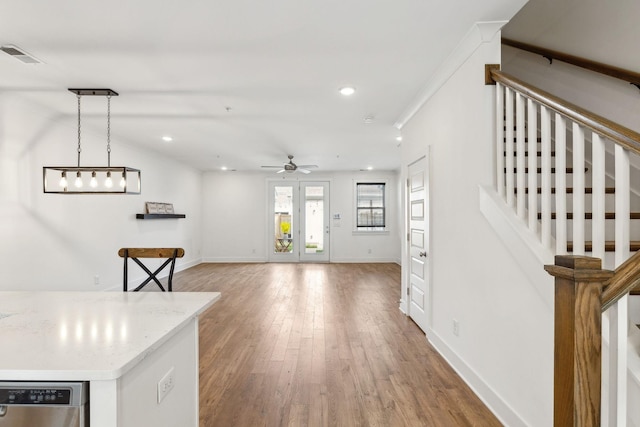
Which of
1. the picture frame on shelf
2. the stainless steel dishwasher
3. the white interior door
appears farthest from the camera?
the picture frame on shelf

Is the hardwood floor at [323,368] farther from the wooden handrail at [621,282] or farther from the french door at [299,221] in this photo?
the french door at [299,221]

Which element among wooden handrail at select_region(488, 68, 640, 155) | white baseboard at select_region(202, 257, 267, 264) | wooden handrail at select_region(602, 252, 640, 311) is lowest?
white baseboard at select_region(202, 257, 267, 264)

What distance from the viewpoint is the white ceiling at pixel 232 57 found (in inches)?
84.6

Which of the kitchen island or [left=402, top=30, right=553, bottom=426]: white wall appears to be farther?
[left=402, top=30, right=553, bottom=426]: white wall

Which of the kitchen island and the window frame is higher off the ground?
the window frame

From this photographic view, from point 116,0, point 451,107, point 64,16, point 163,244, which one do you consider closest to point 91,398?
point 116,0

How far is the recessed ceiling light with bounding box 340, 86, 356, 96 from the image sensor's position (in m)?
3.41

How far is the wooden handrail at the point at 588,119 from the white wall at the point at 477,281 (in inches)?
16.0

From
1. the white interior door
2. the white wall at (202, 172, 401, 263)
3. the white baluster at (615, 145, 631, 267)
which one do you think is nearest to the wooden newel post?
the white baluster at (615, 145, 631, 267)

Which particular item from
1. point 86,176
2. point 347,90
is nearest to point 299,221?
point 86,176

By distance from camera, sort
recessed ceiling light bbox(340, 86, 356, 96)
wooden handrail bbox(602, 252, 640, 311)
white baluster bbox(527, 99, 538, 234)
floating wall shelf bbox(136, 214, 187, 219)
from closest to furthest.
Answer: wooden handrail bbox(602, 252, 640, 311) → white baluster bbox(527, 99, 538, 234) → recessed ceiling light bbox(340, 86, 356, 96) → floating wall shelf bbox(136, 214, 187, 219)

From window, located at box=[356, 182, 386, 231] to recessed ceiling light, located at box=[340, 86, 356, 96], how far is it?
605cm

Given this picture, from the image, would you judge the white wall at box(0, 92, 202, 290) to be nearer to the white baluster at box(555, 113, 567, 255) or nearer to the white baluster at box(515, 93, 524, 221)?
the white baluster at box(515, 93, 524, 221)

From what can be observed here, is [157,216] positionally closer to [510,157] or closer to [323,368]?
[323,368]
